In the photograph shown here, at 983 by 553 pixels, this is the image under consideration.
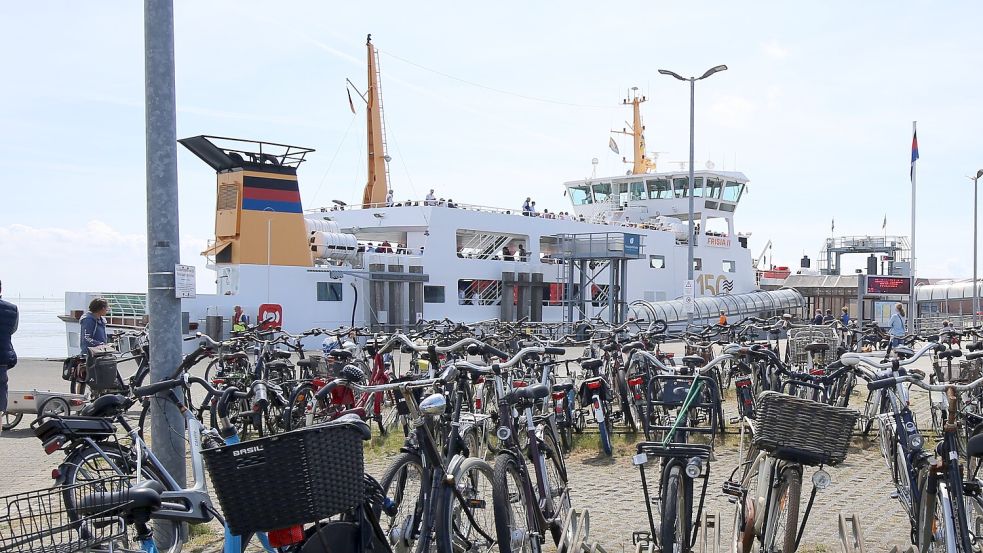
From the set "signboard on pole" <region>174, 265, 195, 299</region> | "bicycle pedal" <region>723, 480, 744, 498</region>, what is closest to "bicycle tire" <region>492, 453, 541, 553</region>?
"bicycle pedal" <region>723, 480, 744, 498</region>

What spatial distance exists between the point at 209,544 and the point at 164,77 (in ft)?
8.80

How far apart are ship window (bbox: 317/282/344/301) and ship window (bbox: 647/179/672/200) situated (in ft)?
50.3

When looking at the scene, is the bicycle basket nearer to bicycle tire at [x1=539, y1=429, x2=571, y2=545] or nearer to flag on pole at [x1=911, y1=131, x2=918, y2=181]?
bicycle tire at [x1=539, y1=429, x2=571, y2=545]

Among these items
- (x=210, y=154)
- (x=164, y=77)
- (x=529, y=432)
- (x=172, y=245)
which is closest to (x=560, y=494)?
(x=529, y=432)

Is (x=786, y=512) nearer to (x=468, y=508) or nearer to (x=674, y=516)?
(x=674, y=516)

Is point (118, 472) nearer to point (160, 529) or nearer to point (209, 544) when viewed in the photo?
point (160, 529)

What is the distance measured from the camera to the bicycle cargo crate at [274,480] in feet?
8.59

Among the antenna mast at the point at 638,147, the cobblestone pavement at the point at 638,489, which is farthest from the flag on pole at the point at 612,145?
the cobblestone pavement at the point at 638,489

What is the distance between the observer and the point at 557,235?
1096 inches

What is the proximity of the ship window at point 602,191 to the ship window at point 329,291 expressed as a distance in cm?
1490

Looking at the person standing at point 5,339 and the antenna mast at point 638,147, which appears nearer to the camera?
the person standing at point 5,339

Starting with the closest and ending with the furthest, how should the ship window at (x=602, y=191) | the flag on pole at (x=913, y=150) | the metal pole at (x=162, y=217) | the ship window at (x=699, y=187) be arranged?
the metal pole at (x=162, y=217) < the flag on pole at (x=913, y=150) < the ship window at (x=699, y=187) < the ship window at (x=602, y=191)

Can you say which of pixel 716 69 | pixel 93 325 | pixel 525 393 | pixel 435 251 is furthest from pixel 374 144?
pixel 525 393

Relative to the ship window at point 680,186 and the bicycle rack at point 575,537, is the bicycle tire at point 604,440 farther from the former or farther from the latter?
the ship window at point 680,186
